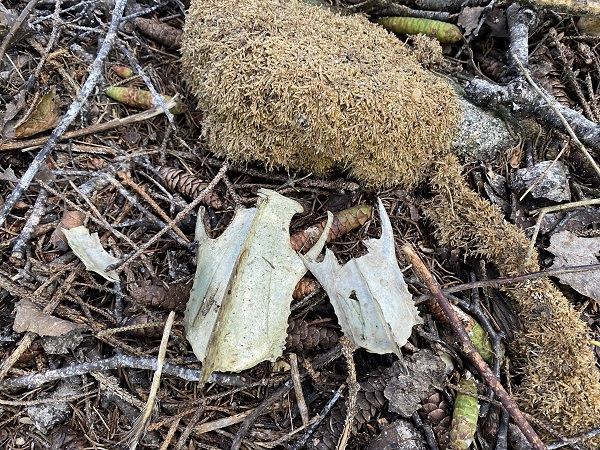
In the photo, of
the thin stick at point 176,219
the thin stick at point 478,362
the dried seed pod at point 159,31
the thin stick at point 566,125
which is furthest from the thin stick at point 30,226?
the thin stick at point 566,125

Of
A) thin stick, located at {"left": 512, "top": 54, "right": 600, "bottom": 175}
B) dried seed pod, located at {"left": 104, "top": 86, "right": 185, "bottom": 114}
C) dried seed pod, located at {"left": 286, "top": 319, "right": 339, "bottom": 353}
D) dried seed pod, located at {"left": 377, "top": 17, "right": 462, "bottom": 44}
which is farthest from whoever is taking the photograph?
dried seed pod, located at {"left": 377, "top": 17, "right": 462, "bottom": 44}

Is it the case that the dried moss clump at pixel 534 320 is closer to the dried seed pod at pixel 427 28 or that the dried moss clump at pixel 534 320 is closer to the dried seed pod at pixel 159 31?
the dried seed pod at pixel 427 28

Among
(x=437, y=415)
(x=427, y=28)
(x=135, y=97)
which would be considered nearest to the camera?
(x=437, y=415)

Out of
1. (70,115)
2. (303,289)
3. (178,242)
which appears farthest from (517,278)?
(70,115)

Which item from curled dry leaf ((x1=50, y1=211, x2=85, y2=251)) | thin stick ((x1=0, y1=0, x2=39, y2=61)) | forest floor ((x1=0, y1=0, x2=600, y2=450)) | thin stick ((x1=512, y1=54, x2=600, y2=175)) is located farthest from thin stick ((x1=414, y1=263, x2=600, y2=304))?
thin stick ((x1=0, y1=0, x2=39, y2=61))

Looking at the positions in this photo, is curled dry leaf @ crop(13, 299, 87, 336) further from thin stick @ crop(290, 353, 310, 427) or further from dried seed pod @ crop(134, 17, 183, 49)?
dried seed pod @ crop(134, 17, 183, 49)

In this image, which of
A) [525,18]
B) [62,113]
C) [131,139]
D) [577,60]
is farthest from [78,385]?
[577,60]

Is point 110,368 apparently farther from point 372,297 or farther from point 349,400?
point 372,297
